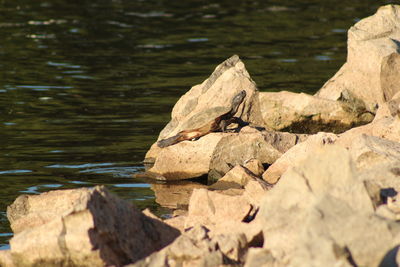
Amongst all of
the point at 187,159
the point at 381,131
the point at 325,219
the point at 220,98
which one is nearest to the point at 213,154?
the point at 187,159

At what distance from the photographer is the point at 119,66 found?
1903cm

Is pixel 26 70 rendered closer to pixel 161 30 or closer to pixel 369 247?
pixel 161 30

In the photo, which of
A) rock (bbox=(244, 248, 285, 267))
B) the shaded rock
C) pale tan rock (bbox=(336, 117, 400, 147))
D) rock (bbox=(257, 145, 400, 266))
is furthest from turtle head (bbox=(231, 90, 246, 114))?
rock (bbox=(244, 248, 285, 267))

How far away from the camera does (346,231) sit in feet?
→ 18.2

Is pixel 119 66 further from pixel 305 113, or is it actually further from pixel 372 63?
pixel 372 63

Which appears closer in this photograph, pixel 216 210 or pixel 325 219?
pixel 325 219

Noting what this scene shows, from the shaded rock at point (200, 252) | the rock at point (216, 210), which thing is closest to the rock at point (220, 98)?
the rock at point (216, 210)

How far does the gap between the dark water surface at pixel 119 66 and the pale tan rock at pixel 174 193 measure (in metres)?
0.15

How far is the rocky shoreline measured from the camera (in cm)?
561

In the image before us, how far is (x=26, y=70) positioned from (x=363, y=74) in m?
7.98

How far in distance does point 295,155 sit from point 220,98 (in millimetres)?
2188

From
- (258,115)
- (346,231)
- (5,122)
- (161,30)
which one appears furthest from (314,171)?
(161,30)

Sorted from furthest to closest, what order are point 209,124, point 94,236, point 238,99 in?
point 238,99 < point 209,124 < point 94,236

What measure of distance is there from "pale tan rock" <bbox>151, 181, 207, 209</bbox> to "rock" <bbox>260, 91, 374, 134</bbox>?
9.28 feet
